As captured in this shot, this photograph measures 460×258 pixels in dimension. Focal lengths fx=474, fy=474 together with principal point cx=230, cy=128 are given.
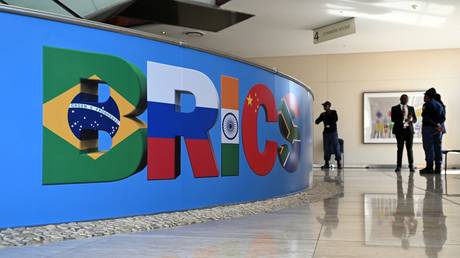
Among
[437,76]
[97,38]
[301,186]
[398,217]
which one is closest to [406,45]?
[437,76]

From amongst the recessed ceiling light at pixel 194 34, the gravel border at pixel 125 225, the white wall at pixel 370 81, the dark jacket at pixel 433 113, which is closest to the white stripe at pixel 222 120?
the gravel border at pixel 125 225

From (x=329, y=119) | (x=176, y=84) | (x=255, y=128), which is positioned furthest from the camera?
(x=329, y=119)

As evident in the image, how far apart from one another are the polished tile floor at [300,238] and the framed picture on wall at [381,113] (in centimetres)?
1058

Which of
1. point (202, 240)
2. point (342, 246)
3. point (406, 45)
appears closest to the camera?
point (342, 246)

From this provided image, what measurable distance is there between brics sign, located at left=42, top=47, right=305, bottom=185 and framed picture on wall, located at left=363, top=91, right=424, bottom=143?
1070 centimetres

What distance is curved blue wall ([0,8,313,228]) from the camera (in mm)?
2492

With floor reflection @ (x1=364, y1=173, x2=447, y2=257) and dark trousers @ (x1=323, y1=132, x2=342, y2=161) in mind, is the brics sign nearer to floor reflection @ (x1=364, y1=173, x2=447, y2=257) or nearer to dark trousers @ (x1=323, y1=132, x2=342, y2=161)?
floor reflection @ (x1=364, y1=173, x2=447, y2=257)

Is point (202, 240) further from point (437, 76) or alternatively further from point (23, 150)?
point (437, 76)

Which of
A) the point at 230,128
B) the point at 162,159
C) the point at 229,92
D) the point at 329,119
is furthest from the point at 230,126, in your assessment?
the point at 329,119

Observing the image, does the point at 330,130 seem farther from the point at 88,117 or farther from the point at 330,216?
the point at 88,117

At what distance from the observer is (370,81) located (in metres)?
14.0

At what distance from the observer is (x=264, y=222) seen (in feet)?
9.99

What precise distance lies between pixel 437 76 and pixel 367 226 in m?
12.0

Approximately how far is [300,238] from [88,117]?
54.7 inches
